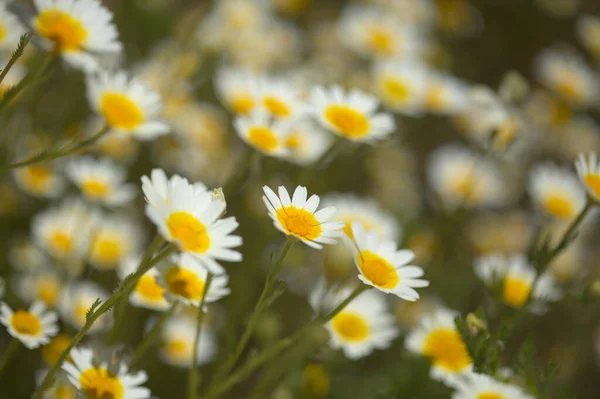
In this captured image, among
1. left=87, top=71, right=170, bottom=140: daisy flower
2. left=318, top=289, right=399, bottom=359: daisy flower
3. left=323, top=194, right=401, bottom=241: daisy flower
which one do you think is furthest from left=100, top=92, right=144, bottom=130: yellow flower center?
left=323, top=194, right=401, bottom=241: daisy flower

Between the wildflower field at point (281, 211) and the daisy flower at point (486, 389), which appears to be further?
the daisy flower at point (486, 389)

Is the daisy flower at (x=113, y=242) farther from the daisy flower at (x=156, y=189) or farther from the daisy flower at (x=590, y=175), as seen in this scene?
the daisy flower at (x=590, y=175)

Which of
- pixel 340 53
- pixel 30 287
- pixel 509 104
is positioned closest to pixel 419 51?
pixel 340 53

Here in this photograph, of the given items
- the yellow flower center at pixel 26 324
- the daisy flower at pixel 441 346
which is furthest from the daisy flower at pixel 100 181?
the daisy flower at pixel 441 346

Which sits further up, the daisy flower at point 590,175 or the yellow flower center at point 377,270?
the daisy flower at point 590,175

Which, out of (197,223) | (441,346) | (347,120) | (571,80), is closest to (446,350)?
(441,346)

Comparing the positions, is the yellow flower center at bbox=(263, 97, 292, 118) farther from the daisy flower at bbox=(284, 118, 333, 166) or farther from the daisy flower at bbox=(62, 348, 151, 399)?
the daisy flower at bbox=(62, 348, 151, 399)
